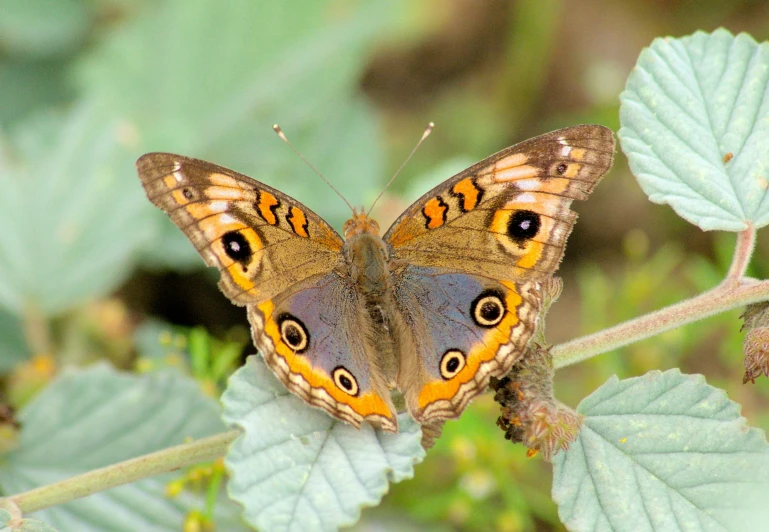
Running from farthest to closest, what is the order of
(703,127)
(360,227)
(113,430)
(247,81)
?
(247,81)
(113,430)
(360,227)
(703,127)

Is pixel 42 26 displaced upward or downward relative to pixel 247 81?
upward

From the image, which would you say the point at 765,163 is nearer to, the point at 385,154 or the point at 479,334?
the point at 479,334

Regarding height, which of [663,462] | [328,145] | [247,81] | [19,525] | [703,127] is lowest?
[19,525]

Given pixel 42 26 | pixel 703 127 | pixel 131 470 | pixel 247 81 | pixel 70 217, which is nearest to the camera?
pixel 131 470

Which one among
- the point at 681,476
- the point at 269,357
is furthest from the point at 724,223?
the point at 269,357

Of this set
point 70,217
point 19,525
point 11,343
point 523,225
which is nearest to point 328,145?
point 70,217

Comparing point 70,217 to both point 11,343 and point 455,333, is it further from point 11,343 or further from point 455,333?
point 455,333

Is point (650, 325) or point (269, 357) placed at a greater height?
point (650, 325)
